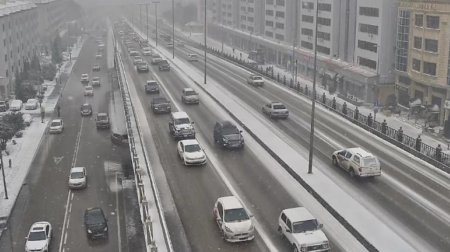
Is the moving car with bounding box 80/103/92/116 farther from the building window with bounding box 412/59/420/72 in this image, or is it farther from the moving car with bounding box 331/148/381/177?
the moving car with bounding box 331/148/381/177

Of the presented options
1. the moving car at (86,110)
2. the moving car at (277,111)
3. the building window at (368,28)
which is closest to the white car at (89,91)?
the moving car at (86,110)

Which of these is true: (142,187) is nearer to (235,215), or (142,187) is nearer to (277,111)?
(235,215)

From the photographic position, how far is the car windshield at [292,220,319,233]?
984 inches

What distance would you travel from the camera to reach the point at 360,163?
3375 centimetres

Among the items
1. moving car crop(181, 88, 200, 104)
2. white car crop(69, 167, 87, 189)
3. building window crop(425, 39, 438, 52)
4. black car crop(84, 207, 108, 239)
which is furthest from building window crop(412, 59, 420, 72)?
black car crop(84, 207, 108, 239)

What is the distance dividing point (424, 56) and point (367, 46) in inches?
595

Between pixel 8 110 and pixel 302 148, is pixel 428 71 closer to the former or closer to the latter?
pixel 302 148

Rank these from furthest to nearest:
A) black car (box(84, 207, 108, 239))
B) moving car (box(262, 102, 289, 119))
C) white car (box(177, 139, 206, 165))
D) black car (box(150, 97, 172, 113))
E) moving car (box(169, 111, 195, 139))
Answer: black car (box(150, 97, 172, 113)), moving car (box(262, 102, 289, 119)), moving car (box(169, 111, 195, 139)), white car (box(177, 139, 206, 165)), black car (box(84, 207, 108, 239))

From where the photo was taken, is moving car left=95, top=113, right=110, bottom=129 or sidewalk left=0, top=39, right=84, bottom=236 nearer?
sidewalk left=0, top=39, right=84, bottom=236

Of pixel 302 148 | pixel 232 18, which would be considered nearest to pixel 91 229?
pixel 302 148

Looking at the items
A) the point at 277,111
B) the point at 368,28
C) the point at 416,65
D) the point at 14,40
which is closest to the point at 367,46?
the point at 368,28

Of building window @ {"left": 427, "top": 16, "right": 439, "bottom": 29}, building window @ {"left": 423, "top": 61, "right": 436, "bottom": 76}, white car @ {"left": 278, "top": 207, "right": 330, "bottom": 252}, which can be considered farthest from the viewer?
building window @ {"left": 423, "top": 61, "right": 436, "bottom": 76}

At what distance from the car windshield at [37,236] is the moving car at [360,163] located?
1906 centimetres

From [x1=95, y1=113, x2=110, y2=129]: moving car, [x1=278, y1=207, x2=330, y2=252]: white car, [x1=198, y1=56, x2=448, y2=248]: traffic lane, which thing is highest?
[x1=278, y1=207, x2=330, y2=252]: white car
